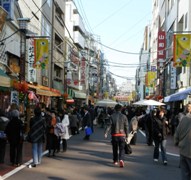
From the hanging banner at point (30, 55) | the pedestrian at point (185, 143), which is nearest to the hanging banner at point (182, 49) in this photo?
the hanging banner at point (30, 55)

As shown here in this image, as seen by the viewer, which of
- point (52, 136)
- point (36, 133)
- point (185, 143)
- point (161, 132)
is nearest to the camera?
point (185, 143)

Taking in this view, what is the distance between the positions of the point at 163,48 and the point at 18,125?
35.3 meters

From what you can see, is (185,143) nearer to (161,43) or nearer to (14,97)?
(14,97)

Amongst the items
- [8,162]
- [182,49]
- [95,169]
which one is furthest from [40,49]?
[95,169]

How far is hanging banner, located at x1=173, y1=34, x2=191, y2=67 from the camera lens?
2309cm

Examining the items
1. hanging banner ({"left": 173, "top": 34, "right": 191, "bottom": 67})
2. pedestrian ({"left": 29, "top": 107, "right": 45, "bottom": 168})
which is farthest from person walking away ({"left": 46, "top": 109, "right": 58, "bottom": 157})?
hanging banner ({"left": 173, "top": 34, "right": 191, "bottom": 67})

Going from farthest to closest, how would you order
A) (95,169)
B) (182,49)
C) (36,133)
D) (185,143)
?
(182,49) → (36,133) → (95,169) → (185,143)

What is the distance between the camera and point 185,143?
6.64 metres

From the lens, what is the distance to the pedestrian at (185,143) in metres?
6.59

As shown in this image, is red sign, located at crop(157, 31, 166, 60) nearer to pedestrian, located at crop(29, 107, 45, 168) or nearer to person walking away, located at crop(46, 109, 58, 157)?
person walking away, located at crop(46, 109, 58, 157)

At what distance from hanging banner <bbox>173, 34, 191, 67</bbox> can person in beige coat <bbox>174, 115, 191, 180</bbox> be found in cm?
1711

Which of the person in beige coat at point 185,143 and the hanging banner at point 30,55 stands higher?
the hanging banner at point 30,55

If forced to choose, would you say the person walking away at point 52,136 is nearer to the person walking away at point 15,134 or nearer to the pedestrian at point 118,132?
the person walking away at point 15,134

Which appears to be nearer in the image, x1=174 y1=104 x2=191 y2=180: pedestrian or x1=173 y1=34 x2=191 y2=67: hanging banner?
x1=174 y1=104 x2=191 y2=180: pedestrian
